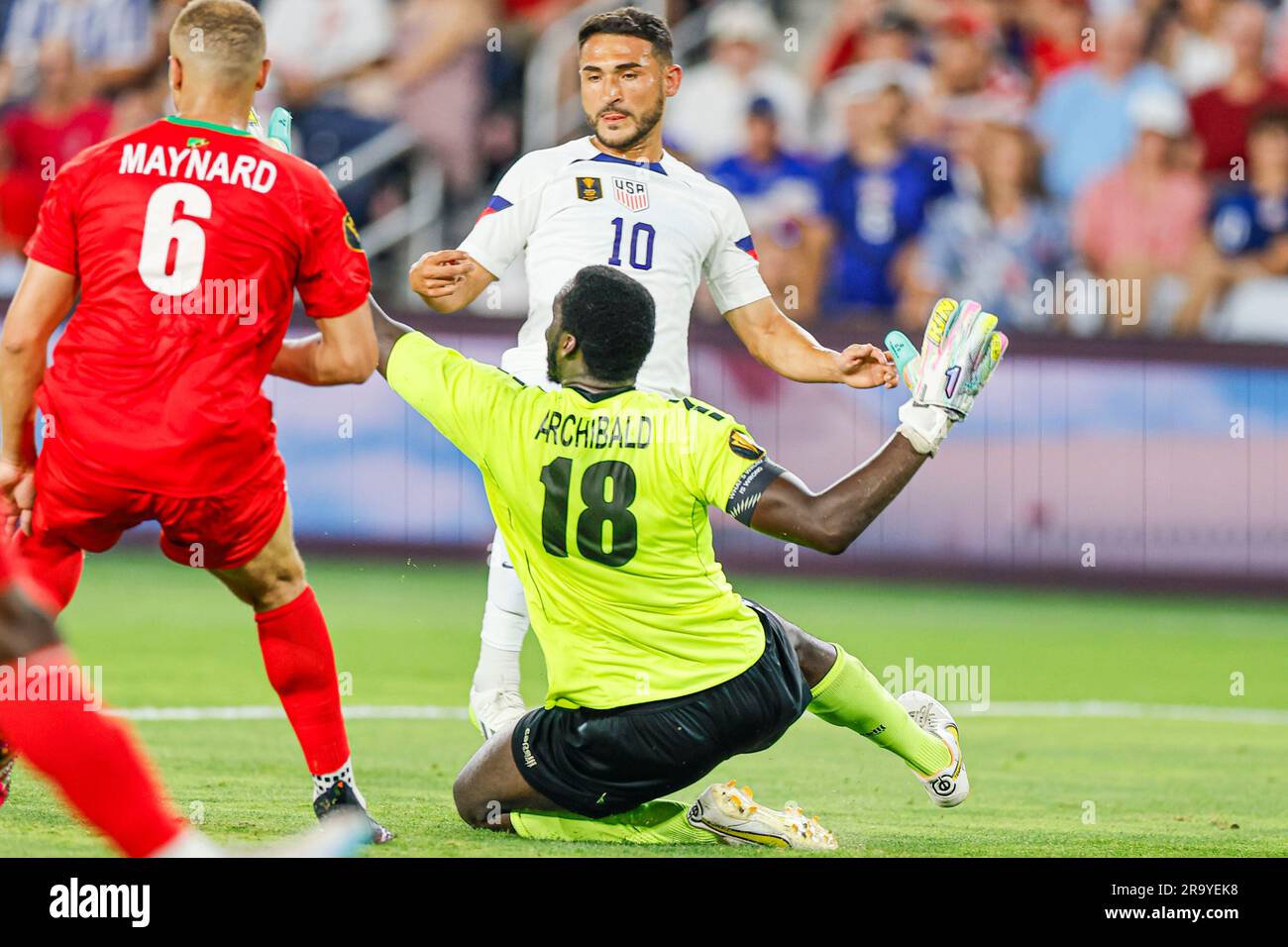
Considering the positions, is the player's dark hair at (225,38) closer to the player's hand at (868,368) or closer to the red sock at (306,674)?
the red sock at (306,674)

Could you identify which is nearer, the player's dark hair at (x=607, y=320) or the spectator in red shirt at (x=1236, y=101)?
the player's dark hair at (x=607, y=320)

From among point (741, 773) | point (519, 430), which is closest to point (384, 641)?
point (741, 773)

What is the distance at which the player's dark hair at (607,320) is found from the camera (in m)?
5.72

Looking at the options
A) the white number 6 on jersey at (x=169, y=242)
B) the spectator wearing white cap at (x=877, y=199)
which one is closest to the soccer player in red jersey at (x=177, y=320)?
the white number 6 on jersey at (x=169, y=242)

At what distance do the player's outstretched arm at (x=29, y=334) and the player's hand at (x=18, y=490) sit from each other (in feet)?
0.27

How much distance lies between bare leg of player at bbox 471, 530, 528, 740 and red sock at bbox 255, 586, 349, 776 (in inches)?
44.8

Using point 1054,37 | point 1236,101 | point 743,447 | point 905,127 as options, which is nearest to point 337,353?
point 743,447

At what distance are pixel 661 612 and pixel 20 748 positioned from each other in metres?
2.06

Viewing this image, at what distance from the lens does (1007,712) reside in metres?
9.48

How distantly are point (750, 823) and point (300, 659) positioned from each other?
58.9 inches

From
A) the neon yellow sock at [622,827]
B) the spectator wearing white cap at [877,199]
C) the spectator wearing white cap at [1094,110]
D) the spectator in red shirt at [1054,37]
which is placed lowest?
the neon yellow sock at [622,827]

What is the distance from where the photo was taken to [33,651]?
13.9 ft

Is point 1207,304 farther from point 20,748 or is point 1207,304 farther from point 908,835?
point 20,748

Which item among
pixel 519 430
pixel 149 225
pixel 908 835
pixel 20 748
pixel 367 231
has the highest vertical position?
pixel 367 231
